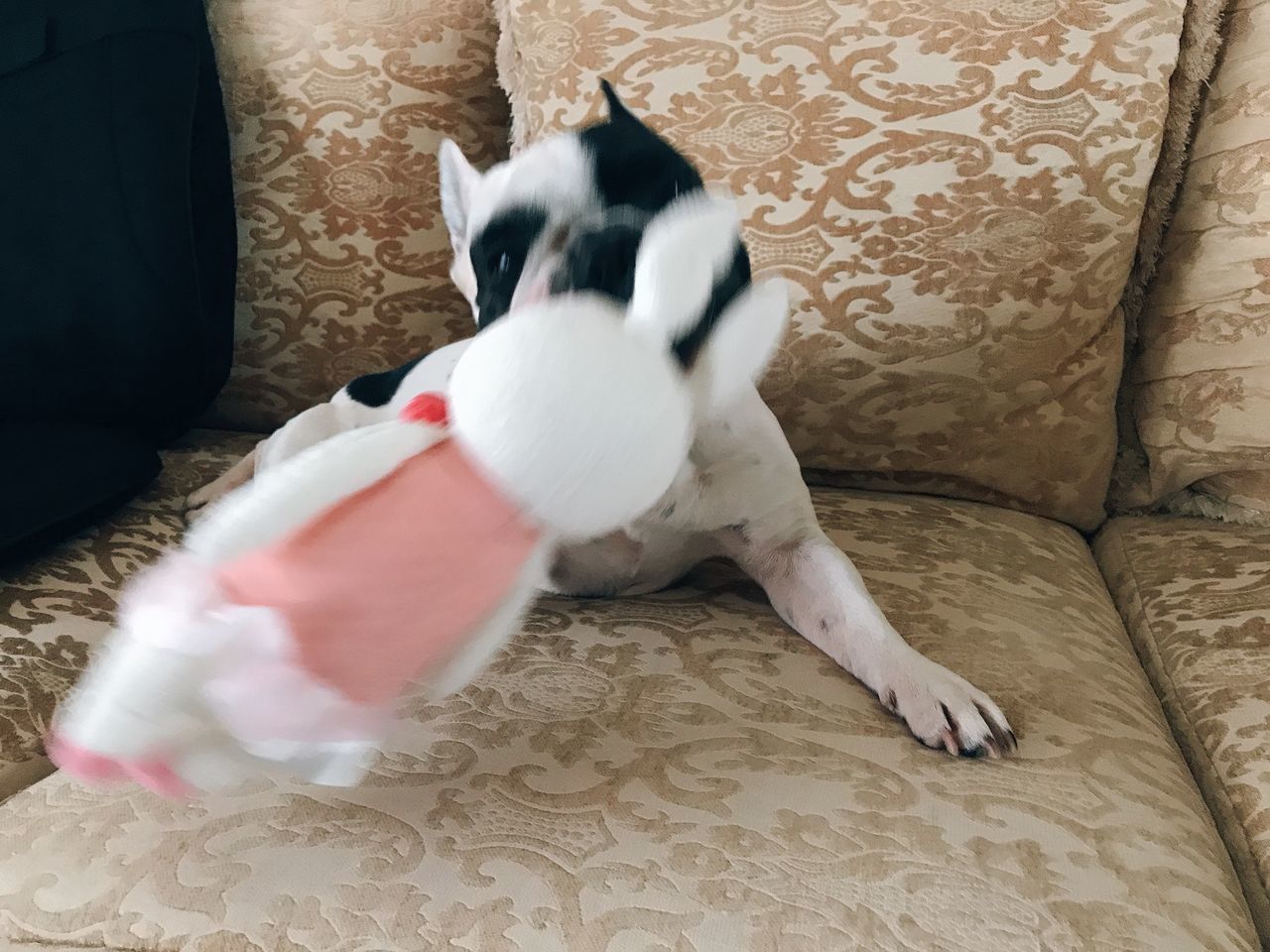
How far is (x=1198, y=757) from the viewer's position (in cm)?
79

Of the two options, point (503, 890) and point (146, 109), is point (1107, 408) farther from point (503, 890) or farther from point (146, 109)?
point (146, 109)

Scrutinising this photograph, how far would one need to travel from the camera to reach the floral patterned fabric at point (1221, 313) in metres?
1.14

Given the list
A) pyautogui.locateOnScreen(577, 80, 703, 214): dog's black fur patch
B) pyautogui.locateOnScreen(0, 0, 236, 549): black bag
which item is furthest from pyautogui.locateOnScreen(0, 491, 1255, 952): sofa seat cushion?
pyautogui.locateOnScreen(0, 0, 236, 549): black bag

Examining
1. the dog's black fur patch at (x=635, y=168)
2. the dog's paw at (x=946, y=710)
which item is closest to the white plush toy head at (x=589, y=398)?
the dog's black fur patch at (x=635, y=168)

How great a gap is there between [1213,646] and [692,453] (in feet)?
1.86

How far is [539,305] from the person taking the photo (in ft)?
1.39

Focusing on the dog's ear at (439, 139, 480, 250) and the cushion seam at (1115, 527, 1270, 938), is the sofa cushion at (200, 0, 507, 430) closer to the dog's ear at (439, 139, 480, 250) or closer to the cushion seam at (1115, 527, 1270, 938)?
the dog's ear at (439, 139, 480, 250)

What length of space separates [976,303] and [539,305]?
2.82ft

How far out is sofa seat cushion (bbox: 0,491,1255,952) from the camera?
0.49 meters

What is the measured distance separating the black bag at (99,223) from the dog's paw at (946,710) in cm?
85

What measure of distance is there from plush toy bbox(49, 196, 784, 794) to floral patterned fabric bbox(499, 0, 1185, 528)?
754 millimetres

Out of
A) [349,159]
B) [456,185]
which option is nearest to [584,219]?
[456,185]

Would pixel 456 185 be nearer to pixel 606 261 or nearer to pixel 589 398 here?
pixel 606 261

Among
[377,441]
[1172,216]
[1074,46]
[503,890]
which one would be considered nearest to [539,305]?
[377,441]
